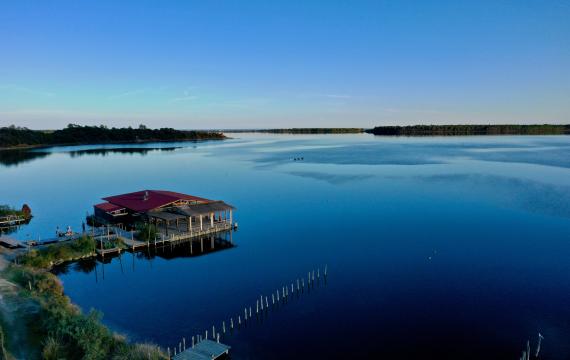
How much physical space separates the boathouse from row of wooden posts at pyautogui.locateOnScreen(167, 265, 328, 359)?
17.8 meters

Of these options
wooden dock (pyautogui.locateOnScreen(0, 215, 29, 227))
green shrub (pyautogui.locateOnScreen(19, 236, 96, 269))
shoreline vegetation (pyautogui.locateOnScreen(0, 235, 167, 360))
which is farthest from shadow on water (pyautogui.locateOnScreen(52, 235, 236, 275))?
wooden dock (pyautogui.locateOnScreen(0, 215, 29, 227))

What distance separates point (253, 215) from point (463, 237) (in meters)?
27.4

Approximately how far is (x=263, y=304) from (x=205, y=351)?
747cm

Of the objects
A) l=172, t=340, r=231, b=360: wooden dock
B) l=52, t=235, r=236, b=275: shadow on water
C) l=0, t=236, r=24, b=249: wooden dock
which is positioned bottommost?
l=52, t=235, r=236, b=275: shadow on water

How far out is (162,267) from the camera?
122 ft

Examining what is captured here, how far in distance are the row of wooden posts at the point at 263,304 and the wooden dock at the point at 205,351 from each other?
16.2 inches

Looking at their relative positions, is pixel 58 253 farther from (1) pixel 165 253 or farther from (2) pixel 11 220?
(2) pixel 11 220

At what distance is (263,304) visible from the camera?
28859mm

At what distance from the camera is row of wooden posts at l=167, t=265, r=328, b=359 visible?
2352 cm

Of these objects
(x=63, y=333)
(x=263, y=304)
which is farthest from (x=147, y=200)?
(x=63, y=333)

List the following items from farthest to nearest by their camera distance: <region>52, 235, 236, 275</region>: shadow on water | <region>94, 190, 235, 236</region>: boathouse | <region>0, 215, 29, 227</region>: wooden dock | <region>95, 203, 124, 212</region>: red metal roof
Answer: <region>0, 215, 29, 227</region>: wooden dock < <region>95, 203, 124, 212</region>: red metal roof < <region>94, 190, 235, 236</region>: boathouse < <region>52, 235, 236, 275</region>: shadow on water

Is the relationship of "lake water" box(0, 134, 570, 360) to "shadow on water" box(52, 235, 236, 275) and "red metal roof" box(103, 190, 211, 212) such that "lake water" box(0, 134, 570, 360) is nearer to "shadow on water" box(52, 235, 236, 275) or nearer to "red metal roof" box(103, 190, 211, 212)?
"shadow on water" box(52, 235, 236, 275)

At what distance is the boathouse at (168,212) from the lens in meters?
46.8

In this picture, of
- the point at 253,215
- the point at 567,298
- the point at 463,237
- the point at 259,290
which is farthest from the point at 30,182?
the point at 567,298
